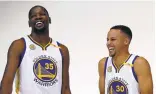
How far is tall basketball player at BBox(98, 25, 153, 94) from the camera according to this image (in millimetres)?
2207

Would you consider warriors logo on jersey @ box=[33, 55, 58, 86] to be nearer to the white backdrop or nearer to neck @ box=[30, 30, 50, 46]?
neck @ box=[30, 30, 50, 46]

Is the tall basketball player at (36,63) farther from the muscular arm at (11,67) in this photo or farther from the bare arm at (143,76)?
the bare arm at (143,76)

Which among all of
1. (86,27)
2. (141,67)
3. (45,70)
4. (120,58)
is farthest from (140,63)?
(86,27)

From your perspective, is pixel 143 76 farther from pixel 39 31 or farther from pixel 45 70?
pixel 39 31

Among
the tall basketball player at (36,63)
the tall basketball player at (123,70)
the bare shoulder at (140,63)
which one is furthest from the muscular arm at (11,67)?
the bare shoulder at (140,63)

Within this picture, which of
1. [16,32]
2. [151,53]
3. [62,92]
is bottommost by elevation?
[62,92]

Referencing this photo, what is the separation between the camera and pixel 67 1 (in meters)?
3.43

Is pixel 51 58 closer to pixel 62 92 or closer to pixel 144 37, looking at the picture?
pixel 62 92

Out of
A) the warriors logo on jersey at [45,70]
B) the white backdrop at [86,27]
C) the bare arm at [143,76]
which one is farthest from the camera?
the white backdrop at [86,27]

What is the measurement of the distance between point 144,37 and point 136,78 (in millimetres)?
1249

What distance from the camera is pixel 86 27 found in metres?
3.39

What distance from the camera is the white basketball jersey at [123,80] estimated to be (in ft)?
7.34

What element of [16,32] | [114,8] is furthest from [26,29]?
[114,8]

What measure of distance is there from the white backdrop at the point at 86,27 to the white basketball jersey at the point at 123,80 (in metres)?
0.98
